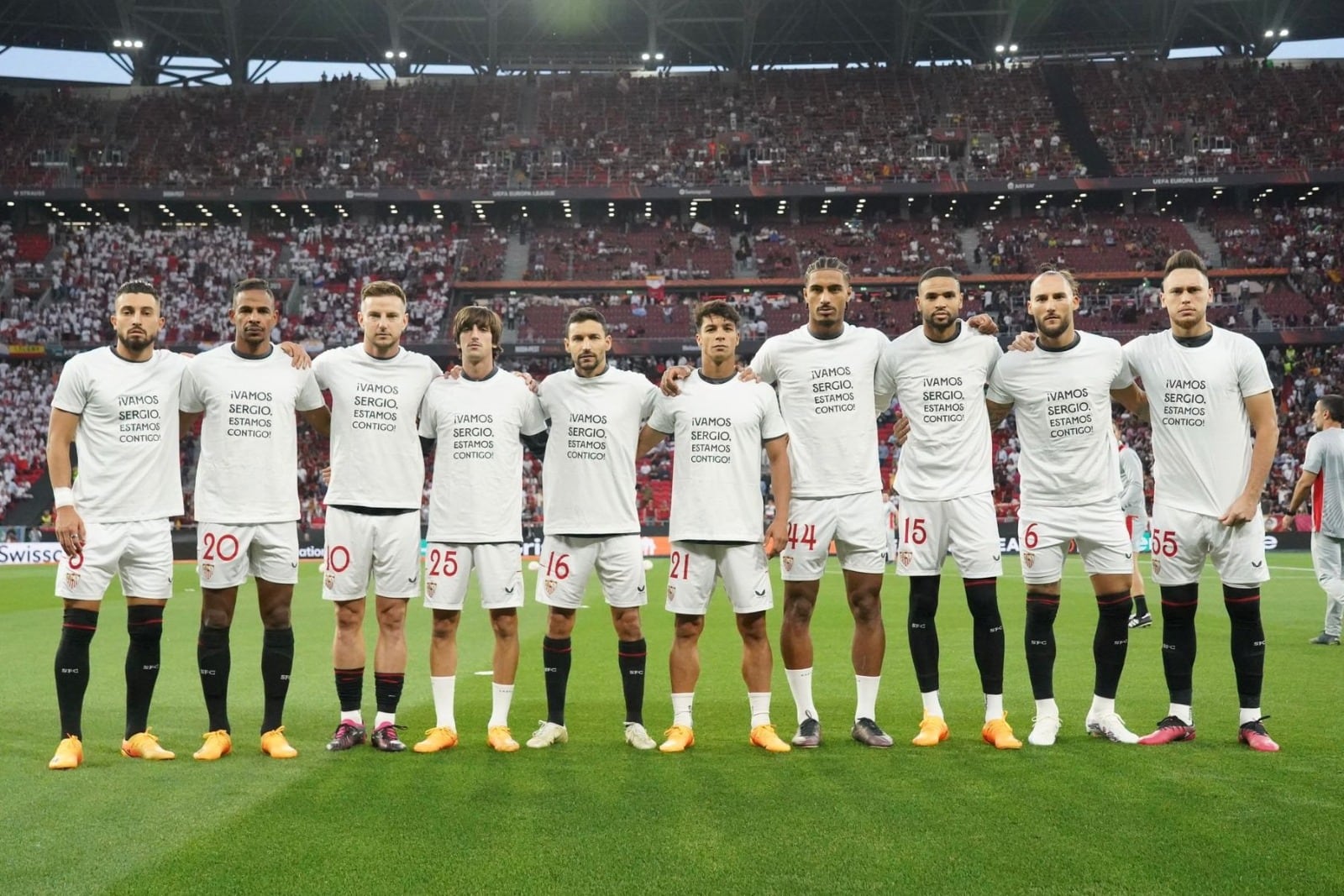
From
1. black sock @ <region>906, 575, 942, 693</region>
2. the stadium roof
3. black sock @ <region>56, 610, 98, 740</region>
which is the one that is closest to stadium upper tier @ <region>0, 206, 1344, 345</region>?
the stadium roof

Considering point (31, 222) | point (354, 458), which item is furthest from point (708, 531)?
point (31, 222)

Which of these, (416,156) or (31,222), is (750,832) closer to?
(416,156)

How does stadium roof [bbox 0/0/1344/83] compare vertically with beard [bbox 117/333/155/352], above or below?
above

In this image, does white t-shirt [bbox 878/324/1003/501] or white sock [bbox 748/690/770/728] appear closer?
white sock [bbox 748/690/770/728]

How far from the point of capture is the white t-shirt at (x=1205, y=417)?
6.59 metres

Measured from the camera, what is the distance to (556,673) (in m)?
6.75

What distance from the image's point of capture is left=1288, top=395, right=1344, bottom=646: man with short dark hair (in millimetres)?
11164

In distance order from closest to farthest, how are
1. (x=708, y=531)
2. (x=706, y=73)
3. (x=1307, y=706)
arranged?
(x=708, y=531) → (x=1307, y=706) → (x=706, y=73)

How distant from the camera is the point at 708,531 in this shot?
662 centimetres

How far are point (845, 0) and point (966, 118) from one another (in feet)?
24.2

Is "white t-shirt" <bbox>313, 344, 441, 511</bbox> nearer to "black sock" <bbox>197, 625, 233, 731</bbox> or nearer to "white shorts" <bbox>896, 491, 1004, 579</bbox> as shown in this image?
"black sock" <bbox>197, 625, 233, 731</bbox>

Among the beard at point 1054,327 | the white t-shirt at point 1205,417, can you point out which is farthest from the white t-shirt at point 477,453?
the white t-shirt at point 1205,417

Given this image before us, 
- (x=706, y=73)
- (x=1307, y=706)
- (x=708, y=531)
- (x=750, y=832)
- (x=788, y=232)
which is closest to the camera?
(x=750, y=832)

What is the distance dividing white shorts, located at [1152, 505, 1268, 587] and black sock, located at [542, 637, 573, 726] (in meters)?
3.56
